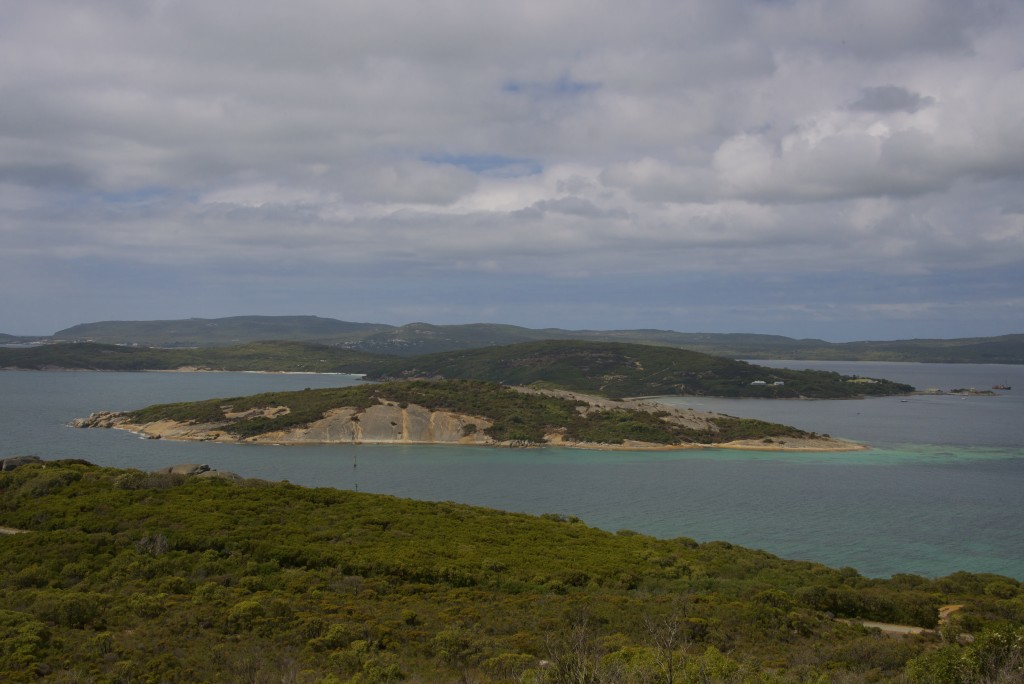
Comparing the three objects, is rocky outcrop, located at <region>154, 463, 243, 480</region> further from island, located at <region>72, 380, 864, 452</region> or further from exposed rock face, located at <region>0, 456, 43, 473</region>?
island, located at <region>72, 380, 864, 452</region>

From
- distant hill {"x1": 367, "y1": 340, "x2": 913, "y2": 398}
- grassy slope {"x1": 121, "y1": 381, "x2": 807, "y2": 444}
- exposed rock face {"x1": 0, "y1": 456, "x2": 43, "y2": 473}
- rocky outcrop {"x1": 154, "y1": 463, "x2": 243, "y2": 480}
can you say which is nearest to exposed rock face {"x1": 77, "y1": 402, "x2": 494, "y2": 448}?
grassy slope {"x1": 121, "y1": 381, "x2": 807, "y2": 444}

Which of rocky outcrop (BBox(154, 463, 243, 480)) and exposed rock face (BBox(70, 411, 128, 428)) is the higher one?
rocky outcrop (BBox(154, 463, 243, 480))

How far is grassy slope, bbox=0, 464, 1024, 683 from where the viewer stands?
14.1 meters

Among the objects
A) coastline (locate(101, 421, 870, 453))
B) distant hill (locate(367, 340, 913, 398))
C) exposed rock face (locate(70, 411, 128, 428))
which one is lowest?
coastline (locate(101, 421, 870, 453))

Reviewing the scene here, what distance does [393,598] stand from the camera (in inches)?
805

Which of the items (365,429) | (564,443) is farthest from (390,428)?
(564,443)

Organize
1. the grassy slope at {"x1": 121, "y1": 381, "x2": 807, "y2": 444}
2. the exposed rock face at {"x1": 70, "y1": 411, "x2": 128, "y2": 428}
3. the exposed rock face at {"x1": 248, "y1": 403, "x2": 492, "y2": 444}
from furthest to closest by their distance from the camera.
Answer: the exposed rock face at {"x1": 70, "y1": 411, "x2": 128, "y2": 428} → the grassy slope at {"x1": 121, "y1": 381, "x2": 807, "y2": 444} → the exposed rock face at {"x1": 248, "y1": 403, "x2": 492, "y2": 444}

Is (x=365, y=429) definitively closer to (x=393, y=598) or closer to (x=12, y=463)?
(x=12, y=463)

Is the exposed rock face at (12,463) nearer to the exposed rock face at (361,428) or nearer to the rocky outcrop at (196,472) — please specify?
the rocky outcrop at (196,472)

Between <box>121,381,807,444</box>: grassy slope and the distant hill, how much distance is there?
190 ft

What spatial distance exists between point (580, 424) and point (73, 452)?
6046 cm

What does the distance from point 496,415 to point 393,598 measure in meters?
77.8

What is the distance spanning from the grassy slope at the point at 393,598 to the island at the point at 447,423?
2305 inches

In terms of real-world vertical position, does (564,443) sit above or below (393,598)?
below
